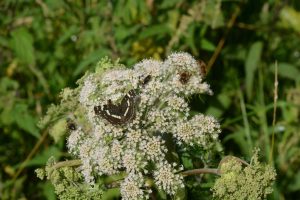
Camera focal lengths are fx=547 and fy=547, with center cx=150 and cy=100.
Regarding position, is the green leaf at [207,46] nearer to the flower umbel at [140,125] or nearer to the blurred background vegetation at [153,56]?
the blurred background vegetation at [153,56]

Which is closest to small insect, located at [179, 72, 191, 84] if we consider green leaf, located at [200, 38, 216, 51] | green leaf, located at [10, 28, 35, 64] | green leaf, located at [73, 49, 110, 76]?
green leaf, located at [73, 49, 110, 76]

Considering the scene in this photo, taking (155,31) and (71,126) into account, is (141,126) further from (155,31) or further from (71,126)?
(155,31)

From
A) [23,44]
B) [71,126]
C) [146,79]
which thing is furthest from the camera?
[23,44]

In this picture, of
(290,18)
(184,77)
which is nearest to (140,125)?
(184,77)

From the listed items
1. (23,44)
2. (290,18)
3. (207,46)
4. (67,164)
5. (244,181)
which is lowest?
(244,181)

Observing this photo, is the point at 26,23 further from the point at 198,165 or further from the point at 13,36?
the point at 198,165
